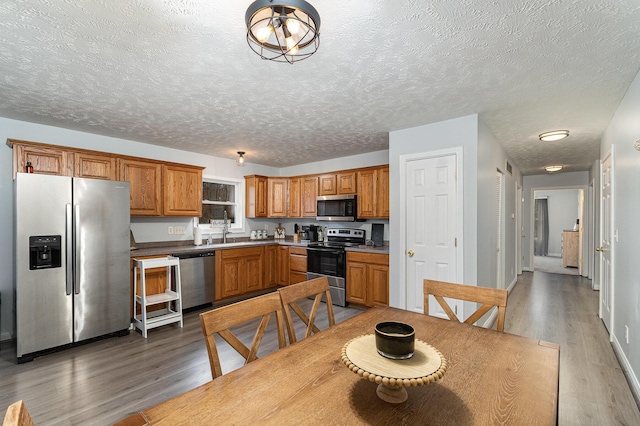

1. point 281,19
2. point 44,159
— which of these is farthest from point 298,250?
point 281,19

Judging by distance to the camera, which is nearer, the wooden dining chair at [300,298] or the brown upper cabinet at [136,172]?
the wooden dining chair at [300,298]

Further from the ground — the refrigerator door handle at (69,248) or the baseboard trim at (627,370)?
the refrigerator door handle at (69,248)

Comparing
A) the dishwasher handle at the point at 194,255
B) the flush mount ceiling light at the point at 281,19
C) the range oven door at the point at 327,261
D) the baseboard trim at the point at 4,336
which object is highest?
the flush mount ceiling light at the point at 281,19

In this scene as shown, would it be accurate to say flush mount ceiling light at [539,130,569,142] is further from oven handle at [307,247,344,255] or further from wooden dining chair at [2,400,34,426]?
wooden dining chair at [2,400,34,426]

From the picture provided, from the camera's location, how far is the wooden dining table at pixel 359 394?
2.82 ft

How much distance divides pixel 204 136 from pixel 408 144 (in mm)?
2582

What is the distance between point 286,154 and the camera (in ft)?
16.9

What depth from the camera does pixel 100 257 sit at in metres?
3.28

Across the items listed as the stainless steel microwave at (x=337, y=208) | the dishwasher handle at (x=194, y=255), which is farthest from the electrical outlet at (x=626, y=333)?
the dishwasher handle at (x=194, y=255)

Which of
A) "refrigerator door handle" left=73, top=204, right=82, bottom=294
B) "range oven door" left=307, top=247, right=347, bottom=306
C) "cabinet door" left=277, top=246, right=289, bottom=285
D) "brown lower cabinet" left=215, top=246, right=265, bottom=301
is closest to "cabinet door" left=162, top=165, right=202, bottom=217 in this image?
"brown lower cabinet" left=215, top=246, right=265, bottom=301

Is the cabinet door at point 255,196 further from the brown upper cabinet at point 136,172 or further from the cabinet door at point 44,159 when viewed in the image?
the cabinet door at point 44,159

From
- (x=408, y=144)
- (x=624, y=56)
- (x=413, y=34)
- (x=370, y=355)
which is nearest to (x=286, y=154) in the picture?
(x=408, y=144)

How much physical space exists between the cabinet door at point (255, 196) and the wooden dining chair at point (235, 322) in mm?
4243

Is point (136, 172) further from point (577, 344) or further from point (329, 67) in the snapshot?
point (577, 344)
